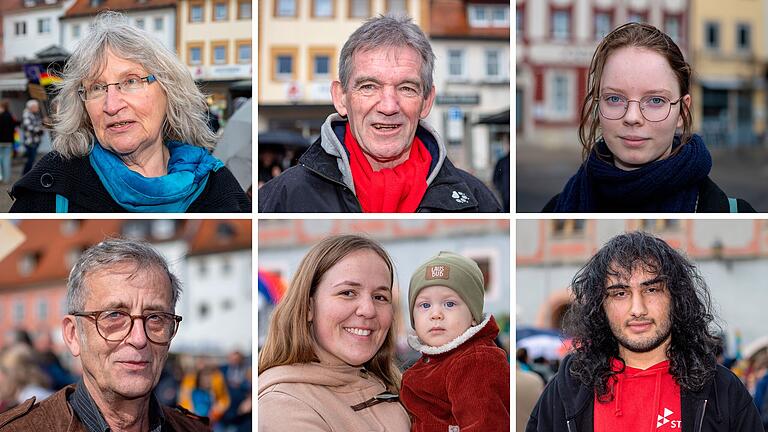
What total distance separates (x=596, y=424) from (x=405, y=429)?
0.53 metres

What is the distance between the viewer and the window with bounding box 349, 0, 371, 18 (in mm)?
3182

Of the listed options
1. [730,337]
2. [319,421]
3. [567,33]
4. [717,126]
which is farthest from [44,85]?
[717,126]

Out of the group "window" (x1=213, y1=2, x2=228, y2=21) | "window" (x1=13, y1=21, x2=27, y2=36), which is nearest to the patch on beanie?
"window" (x1=213, y1=2, x2=228, y2=21)

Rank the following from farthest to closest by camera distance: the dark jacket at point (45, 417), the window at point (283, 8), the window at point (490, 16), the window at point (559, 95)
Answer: the window at point (559, 95), the window at point (490, 16), the window at point (283, 8), the dark jacket at point (45, 417)

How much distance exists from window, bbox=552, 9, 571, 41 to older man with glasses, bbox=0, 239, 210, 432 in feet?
17.9

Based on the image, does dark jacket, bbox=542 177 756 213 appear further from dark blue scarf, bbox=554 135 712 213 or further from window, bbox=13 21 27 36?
window, bbox=13 21 27 36

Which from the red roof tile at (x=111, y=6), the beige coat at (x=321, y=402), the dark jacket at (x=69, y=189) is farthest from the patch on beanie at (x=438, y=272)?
the red roof tile at (x=111, y=6)

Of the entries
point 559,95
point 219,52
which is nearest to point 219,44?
point 219,52

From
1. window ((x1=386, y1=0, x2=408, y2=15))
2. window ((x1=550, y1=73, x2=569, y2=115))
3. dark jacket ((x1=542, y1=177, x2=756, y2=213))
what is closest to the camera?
dark jacket ((x1=542, y1=177, x2=756, y2=213))

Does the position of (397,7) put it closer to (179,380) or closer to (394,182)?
(394,182)

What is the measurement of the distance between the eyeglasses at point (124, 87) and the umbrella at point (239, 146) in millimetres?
309

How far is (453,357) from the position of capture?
9.28ft

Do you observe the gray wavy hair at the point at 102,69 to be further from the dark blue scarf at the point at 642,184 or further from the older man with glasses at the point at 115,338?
the dark blue scarf at the point at 642,184

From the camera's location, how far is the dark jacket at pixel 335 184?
116 inches
